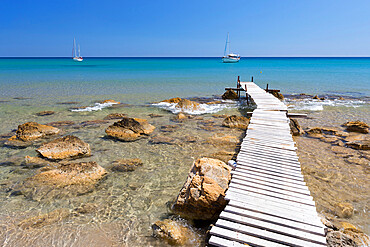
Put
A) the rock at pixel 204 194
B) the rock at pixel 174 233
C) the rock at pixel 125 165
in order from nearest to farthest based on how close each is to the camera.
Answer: the rock at pixel 174 233
the rock at pixel 204 194
the rock at pixel 125 165

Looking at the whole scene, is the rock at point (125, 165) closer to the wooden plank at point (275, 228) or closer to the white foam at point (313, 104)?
the wooden plank at point (275, 228)

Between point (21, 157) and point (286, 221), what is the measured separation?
29.9ft

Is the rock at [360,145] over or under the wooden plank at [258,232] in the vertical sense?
over

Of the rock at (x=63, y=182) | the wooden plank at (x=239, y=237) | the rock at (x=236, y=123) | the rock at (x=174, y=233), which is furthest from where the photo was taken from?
the rock at (x=236, y=123)

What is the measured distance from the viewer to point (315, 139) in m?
11.2

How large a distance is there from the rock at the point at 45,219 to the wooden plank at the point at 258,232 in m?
3.82

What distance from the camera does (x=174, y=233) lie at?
194 inches

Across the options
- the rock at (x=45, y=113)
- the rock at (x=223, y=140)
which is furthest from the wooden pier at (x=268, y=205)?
the rock at (x=45, y=113)

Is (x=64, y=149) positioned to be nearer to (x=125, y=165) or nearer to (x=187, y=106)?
(x=125, y=165)

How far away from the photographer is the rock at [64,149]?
8.64m

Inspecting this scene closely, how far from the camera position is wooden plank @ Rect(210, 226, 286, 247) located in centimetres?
405

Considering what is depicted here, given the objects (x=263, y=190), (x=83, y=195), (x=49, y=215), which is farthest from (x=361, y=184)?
(x=49, y=215)

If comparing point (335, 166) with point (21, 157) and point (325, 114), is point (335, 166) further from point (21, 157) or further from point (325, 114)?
point (21, 157)

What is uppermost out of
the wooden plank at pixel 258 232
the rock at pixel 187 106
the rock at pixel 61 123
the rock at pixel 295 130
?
the rock at pixel 187 106
